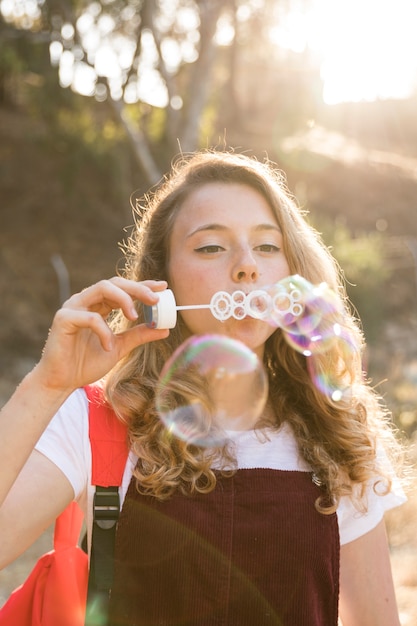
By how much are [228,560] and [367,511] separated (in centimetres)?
50

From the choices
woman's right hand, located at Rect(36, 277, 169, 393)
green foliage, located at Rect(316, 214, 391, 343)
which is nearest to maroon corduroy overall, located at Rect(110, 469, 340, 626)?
woman's right hand, located at Rect(36, 277, 169, 393)

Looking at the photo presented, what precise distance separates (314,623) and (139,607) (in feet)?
1.58

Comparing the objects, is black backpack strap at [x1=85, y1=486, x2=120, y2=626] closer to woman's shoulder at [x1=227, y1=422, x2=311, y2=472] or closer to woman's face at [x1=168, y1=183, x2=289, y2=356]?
woman's shoulder at [x1=227, y1=422, x2=311, y2=472]

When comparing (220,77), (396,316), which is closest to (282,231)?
(396,316)

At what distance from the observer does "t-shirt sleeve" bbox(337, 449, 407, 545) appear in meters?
2.08

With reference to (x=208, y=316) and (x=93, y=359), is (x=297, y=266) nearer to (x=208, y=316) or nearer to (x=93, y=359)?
(x=208, y=316)

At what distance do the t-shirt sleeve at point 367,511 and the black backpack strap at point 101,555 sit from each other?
A: 0.68 meters

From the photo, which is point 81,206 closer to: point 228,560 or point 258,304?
point 258,304

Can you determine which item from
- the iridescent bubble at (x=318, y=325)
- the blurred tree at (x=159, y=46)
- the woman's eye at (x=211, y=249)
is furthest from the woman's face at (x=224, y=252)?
the blurred tree at (x=159, y=46)

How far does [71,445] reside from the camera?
1.83m

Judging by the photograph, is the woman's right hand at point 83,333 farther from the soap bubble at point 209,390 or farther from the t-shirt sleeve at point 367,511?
the t-shirt sleeve at point 367,511

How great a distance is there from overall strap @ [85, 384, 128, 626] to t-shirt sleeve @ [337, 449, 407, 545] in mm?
673

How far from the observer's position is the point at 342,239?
1153 cm

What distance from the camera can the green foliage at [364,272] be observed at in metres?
11.3
